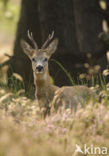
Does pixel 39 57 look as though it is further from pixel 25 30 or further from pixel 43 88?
pixel 25 30

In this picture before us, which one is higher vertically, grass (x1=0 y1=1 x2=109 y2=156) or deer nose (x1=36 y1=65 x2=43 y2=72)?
deer nose (x1=36 y1=65 x2=43 y2=72)

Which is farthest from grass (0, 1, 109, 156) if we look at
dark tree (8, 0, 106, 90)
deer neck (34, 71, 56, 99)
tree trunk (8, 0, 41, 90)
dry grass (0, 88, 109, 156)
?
tree trunk (8, 0, 41, 90)

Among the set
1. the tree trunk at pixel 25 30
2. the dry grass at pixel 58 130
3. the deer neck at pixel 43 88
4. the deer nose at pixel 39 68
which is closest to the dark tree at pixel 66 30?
the tree trunk at pixel 25 30

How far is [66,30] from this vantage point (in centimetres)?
1250

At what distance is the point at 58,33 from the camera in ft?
40.3

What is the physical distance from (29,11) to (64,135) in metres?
9.39

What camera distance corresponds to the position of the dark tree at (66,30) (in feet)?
40.3

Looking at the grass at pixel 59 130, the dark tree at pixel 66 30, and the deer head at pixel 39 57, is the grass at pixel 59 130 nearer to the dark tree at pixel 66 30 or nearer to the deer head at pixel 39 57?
the deer head at pixel 39 57

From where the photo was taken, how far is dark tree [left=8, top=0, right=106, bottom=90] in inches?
484

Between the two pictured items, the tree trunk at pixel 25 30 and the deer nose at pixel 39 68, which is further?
the tree trunk at pixel 25 30

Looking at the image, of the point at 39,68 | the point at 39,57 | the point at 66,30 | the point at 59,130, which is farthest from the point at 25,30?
the point at 59,130

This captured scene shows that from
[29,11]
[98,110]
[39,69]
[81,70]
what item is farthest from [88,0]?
[98,110]

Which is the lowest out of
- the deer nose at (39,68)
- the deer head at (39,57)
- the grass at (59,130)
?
the grass at (59,130)

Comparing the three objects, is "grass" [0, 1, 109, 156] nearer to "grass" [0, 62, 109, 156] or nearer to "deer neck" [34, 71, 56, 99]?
"grass" [0, 62, 109, 156]
